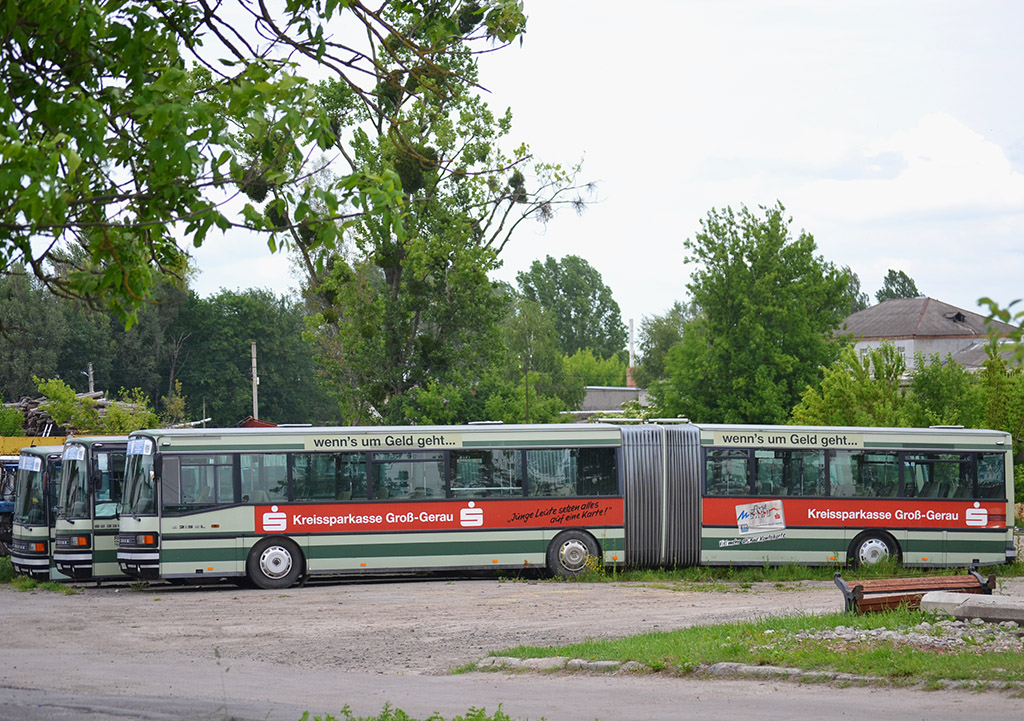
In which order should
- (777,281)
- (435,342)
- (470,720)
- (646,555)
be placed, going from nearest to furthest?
(470,720), (646,555), (435,342), (777,281)

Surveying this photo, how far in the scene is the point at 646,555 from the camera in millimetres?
23719

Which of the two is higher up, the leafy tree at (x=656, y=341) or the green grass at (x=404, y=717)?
the leafy tree at (x=656, y=341)

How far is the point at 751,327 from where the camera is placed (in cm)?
5341

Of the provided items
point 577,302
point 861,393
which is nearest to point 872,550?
point 861,393

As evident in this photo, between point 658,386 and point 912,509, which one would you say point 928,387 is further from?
point 658,386

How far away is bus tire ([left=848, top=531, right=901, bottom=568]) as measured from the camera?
23.8 m

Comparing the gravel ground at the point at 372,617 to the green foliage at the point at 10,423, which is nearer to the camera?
the gravel ground at the point at 372,617

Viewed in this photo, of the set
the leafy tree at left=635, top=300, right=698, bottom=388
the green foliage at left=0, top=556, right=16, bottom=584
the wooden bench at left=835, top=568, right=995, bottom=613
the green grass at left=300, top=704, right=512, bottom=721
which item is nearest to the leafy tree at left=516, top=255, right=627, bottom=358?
the leafy tree at left=635, top=300, right=698, bottom=388

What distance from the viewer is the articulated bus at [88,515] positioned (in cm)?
2336

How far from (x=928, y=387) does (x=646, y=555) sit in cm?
1369

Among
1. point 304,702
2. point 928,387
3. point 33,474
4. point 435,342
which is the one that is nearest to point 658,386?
point 435,342

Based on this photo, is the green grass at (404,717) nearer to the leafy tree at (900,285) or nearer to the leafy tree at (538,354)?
the leafy tree at (538,354)

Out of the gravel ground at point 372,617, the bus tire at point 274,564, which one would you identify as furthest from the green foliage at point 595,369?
the gravel ground at point 372,617

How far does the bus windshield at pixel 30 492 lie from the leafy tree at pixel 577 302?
98107 mm
